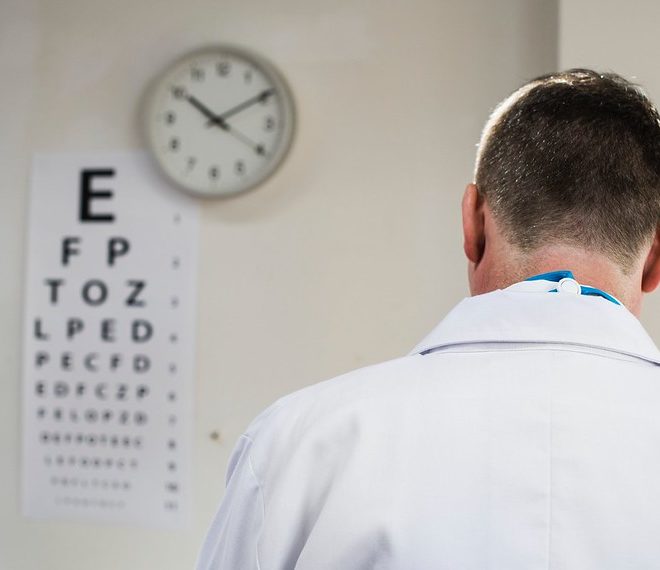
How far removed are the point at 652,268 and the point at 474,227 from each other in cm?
19

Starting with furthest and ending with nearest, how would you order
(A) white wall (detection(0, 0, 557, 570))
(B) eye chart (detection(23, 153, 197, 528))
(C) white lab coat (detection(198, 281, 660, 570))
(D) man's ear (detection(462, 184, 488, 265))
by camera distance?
1. (B) eye chart (detection(23, 153, 197, 528))
2. (A) white wall (detection(0, 0, 557, 570))
3. (D) man's ear (detection(462, 184, 488, 265))
4. (C) white lab coat (detection(198, 281, 660, 570))

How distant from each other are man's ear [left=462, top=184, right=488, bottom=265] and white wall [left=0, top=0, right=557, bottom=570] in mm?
1029

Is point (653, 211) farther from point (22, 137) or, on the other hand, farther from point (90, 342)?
point (22, 137)

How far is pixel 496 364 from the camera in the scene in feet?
2.25

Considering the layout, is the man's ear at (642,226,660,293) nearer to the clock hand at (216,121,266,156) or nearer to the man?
the man

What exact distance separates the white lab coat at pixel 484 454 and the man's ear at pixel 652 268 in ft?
0.45

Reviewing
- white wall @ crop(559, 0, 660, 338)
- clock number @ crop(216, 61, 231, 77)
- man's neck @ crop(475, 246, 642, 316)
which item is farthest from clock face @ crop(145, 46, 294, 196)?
man's neck @ crop(475, 246, 642, 316)

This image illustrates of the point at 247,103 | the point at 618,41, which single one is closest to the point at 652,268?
the point at 618,41

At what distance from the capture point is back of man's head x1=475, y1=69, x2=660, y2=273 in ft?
2.48

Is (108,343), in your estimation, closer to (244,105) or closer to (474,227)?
(244,105)

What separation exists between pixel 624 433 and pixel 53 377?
5.56 feet

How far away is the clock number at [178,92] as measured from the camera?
1.98 m

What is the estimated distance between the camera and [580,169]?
2.50ft

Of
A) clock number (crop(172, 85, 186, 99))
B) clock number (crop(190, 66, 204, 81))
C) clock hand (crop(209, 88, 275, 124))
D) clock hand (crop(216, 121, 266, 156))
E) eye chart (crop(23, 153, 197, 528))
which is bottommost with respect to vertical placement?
eye chart (crop(23, 153, 197, 528))
